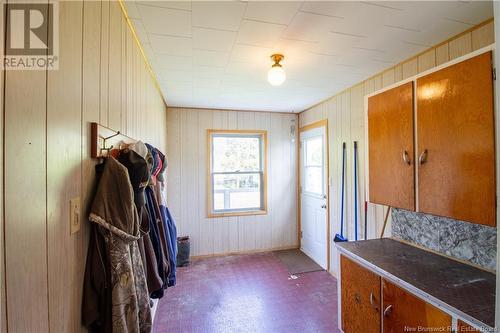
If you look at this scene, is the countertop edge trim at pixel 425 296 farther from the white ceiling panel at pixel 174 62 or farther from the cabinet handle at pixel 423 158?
the white ceiling panel at pixel 174 62

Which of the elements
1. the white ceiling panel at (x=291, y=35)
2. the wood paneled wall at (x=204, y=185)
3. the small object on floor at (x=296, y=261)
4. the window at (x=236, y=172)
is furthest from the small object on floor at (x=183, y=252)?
the white ceiling panel at (x=291, y=35)

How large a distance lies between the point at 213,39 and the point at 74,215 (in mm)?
1417

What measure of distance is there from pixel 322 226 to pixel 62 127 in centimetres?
327

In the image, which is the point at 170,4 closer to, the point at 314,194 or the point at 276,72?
the point at 276,72

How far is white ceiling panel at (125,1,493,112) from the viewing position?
137 centimetres

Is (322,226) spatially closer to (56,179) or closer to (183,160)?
(183,160)

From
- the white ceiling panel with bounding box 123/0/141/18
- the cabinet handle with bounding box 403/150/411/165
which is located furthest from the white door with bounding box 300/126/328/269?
the white ceiling panel with bounding box 123/0/141/18

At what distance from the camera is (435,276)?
1.36 metres

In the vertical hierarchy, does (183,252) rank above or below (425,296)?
below

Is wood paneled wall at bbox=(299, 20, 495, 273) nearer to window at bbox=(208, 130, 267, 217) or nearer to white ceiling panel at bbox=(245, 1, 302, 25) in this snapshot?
window at bbox=(208, 130, 267, 217)

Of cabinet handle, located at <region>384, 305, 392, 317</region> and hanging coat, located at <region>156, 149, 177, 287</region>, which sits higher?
hanging coat, located at <region>156, 149, 177, 287</region>

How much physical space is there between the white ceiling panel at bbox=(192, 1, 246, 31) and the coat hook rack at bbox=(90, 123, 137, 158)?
2.77ft

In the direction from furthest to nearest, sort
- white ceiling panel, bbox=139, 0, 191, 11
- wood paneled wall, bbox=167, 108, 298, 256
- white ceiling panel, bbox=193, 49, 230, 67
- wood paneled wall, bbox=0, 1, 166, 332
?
1. wood paneled wall, bbox=167, 108, 298, 256
2. white ceiling panel, bbox=193, 49, 230, 67
3. white ceiling panel, bbox=139, 0, 191, 11
4. wood paneled wall, bbox=0, 1, 166, 332

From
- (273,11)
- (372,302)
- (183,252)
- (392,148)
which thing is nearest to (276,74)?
(273,11)
